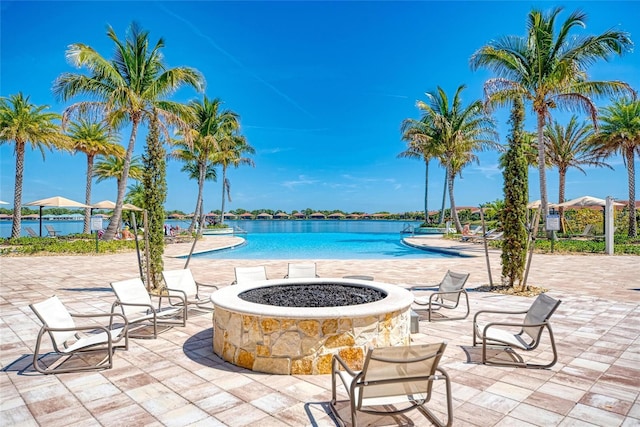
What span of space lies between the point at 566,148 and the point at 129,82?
92.3ft

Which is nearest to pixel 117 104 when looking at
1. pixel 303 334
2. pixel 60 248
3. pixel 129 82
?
pixel 129 82

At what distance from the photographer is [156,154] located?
838 cm

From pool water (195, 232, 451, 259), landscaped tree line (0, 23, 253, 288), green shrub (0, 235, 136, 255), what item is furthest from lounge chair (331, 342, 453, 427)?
green shrub (0, 235, 136, 255)

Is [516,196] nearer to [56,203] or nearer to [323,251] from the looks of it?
[323,251]

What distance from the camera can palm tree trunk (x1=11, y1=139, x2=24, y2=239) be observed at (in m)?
20.7

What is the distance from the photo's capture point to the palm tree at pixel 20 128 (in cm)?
2027

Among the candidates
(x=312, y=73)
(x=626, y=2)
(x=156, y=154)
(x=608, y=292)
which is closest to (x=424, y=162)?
(x=312, y=73)

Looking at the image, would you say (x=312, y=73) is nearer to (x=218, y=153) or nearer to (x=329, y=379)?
(x=218, y=153)

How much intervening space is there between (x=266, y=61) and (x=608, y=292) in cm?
3394

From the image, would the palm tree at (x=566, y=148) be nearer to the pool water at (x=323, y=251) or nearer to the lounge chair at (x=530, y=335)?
the pool water at (x=323, y=251)

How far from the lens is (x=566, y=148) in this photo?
26484 mm

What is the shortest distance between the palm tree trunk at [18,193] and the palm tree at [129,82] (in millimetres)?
7794

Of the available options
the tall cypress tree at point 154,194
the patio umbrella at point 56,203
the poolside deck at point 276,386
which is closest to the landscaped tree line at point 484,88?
the patio umbrella at point 56,203

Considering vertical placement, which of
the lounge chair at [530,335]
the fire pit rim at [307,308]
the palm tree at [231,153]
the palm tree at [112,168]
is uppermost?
the palm tree at [231,153]
